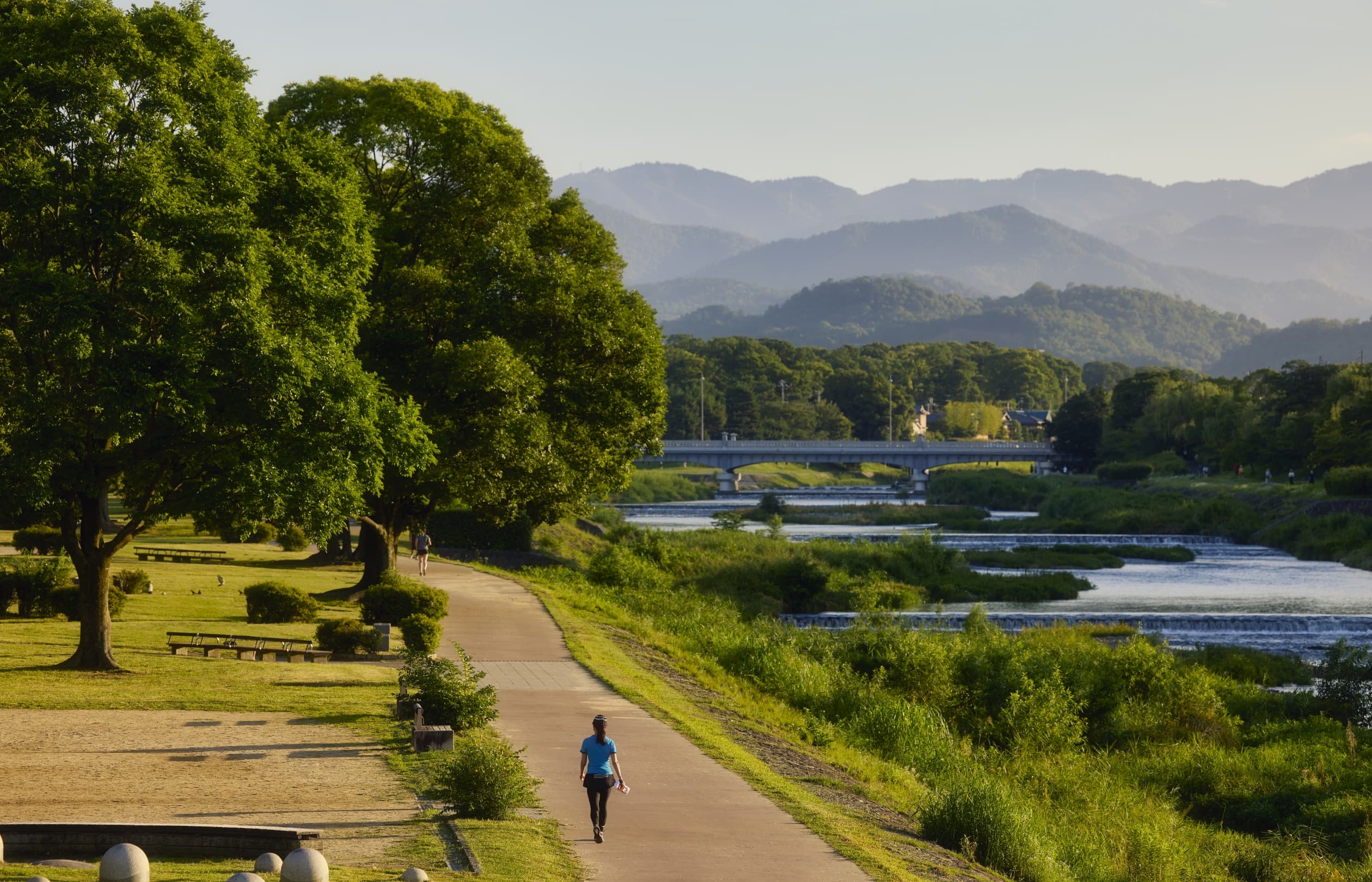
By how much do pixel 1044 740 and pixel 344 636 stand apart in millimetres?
16545

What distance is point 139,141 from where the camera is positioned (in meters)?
23.7

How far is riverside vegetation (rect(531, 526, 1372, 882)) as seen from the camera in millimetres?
19516

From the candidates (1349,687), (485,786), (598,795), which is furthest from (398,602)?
(1349,687)

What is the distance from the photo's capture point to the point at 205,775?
17.7 m

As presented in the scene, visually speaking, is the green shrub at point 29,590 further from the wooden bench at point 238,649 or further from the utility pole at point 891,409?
the utility pole at point 891,409

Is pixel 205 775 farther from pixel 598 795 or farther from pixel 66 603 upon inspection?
pixel 66 603

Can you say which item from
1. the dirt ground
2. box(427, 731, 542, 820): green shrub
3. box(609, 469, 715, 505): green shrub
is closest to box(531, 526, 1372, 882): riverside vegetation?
box(427, 731, 542, 820): green shrub

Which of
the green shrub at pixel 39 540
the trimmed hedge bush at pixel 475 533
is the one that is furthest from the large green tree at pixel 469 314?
the trimmed hedge bush at pixel 475 533

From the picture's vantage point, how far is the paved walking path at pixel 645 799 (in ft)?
45.6

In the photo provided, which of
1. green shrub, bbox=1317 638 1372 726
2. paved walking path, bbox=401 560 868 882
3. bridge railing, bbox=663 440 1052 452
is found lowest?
green shrub, bbox=1317 638 1372 726

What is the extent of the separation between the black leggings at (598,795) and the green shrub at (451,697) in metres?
5.95

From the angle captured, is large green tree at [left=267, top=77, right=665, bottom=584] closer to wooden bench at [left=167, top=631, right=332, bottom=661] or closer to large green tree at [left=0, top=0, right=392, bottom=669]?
wooden bench at [left=167, top=631, right=332, bottom=661]

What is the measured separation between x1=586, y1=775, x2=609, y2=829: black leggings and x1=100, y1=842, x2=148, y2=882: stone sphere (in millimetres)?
5247

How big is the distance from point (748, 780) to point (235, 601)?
24.7 metres
